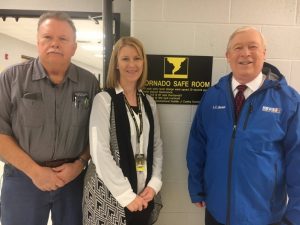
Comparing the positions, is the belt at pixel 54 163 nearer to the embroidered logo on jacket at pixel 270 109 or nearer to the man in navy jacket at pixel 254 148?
the man in navy jacket at pixel 254 148

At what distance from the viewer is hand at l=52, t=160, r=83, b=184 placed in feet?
5.36

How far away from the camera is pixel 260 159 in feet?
4.83

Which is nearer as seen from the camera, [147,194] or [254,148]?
[254,148]

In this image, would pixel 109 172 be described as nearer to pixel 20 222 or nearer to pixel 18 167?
pixel 18 167

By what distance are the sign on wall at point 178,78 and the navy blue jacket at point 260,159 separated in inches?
17.6

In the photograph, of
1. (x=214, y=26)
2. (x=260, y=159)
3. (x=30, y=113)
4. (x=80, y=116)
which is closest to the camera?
(x=260, y=159)

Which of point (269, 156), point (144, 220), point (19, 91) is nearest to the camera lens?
point (269, 156)

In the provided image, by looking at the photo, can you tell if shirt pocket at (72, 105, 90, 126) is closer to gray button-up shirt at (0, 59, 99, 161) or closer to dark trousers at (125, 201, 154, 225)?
gray button-up shirt at (0, 59, 99, 161)

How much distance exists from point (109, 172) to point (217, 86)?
893 millimetres

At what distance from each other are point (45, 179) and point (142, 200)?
0.60 m

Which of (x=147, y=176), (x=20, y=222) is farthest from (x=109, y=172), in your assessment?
(x=20, y=222)

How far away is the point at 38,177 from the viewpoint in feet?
5.11

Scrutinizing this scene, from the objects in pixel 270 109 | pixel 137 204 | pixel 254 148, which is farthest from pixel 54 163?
pixel 270 109

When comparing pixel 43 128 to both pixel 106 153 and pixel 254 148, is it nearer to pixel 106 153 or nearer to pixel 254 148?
pixel 106 153
